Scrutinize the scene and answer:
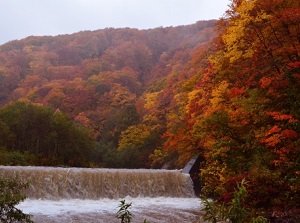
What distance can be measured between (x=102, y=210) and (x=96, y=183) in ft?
10.2

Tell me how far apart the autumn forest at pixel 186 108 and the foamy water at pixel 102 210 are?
1742 mm

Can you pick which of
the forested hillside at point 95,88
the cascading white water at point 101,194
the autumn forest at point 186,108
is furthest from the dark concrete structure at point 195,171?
the forested hillside at point 95,88

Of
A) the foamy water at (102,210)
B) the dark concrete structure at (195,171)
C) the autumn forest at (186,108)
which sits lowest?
the dark concrete structure at (195,171)

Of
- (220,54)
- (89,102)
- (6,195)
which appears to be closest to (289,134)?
(6,195)

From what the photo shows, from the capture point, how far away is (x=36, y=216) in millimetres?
11414

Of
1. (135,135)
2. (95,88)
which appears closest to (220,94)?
(135,135)

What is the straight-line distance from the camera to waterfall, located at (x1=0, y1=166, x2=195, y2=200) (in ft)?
50.0

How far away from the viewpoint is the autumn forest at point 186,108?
37.3 ft

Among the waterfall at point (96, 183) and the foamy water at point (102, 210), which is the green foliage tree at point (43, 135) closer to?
the waterfall at point (96, 183)

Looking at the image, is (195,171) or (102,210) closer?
(102,210)

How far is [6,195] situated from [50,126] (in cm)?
2300

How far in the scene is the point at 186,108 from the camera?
944 inches

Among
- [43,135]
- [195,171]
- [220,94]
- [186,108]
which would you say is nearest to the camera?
[220,94]

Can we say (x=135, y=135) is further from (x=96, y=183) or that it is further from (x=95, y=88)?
(x=96, y=183)
